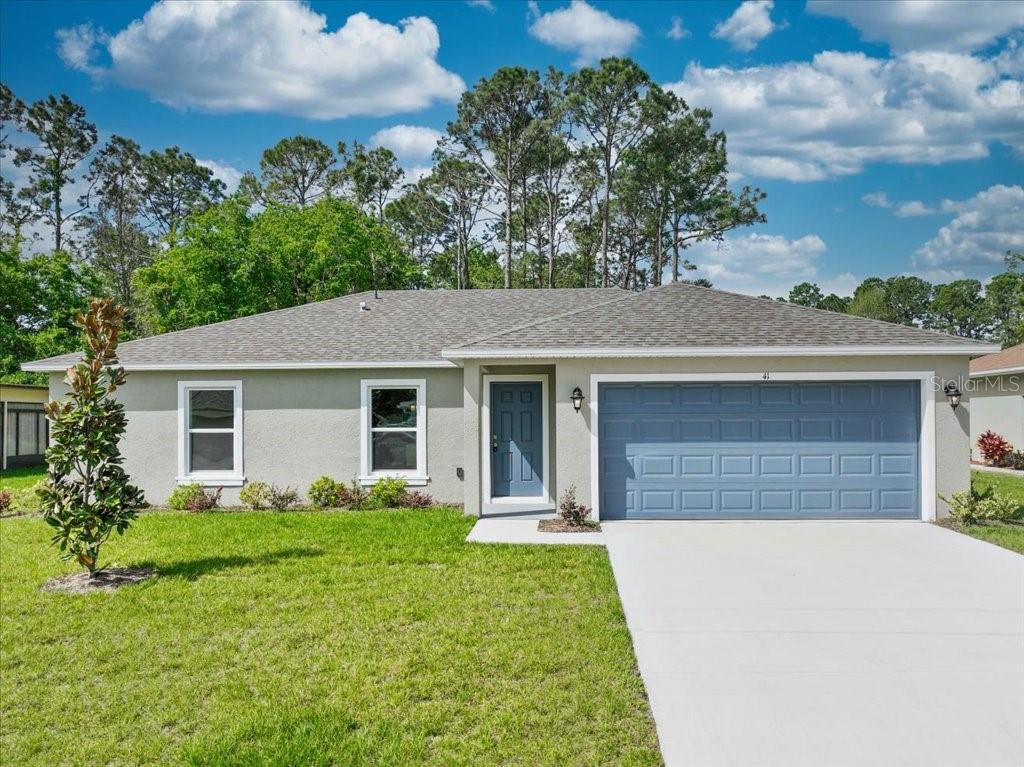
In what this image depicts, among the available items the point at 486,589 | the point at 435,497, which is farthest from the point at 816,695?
the point at 435,497

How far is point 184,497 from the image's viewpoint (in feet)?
39.7

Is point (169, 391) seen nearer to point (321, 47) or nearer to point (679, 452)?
point (321, 47)

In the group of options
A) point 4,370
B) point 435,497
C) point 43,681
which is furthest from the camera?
point 4,370

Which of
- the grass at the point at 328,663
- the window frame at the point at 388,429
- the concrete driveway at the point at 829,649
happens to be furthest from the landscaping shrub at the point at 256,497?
the concrete driveway at the point at 829,649

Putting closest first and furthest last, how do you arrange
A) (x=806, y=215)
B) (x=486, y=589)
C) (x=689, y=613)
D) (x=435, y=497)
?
1. (x=689, y=613)
2. (x=486, y=589)
3. (x=435, y=497)
4. (x=806, y=215)

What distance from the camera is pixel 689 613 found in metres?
6.13

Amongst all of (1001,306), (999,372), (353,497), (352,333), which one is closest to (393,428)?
(353,497)

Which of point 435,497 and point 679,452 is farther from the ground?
point 679,452

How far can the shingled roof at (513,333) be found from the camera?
1055cm

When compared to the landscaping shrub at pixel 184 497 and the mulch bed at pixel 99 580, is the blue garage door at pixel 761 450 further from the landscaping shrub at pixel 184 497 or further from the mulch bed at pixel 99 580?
the landscaping shrub at pixel 184 497

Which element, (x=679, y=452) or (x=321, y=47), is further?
(x=321, y=47)

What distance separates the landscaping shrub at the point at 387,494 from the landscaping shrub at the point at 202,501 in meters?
2.95

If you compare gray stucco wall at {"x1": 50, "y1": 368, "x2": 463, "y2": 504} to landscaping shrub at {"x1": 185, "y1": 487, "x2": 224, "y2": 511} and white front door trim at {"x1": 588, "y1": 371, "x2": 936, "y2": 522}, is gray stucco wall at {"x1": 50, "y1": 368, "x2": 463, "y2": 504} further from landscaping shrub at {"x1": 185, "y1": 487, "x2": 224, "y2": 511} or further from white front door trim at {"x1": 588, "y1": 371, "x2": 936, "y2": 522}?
white front door trim at {"x1": 588, "y1": 371, "x2": 936, "y2": 522}

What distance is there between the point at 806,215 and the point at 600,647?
26349mm
